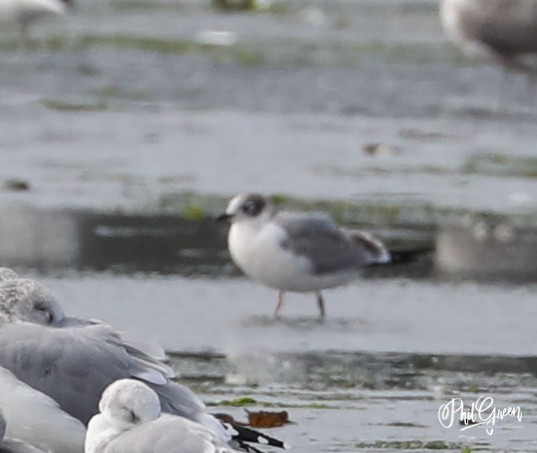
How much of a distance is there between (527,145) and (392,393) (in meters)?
6.81

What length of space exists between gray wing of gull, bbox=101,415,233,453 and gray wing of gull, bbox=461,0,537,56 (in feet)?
40.2

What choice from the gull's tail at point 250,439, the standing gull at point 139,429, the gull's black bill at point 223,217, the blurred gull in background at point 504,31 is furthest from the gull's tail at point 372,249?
the blurred gull in background at point 504,31

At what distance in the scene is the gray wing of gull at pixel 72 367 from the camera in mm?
5738

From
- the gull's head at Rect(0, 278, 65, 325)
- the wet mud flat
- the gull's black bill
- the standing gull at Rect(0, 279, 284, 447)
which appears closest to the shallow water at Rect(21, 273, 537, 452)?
the wet mud flat

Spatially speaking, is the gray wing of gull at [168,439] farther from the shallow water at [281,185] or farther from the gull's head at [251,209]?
the gull's head at [251,209]

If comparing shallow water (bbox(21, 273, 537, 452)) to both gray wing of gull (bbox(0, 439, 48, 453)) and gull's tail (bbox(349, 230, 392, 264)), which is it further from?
gray wing of gull (bbox(0, 439, 48, 453))

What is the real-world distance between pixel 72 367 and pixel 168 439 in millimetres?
939

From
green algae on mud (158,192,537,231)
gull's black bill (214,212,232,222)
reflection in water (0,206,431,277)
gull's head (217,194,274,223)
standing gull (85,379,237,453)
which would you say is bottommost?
reflection in water (0,206,431,277)

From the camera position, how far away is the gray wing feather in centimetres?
574

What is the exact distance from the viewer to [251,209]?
931 cm

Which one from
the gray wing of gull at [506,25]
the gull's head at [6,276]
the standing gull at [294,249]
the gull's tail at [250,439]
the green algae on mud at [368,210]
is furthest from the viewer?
the gray wing of gull at [506,25]

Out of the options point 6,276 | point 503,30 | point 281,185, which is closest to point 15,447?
point 6,276

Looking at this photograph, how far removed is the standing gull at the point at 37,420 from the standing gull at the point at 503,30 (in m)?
11.7

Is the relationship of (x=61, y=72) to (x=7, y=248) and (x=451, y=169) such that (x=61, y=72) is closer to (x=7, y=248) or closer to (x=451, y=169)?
(x=451, y=169)
